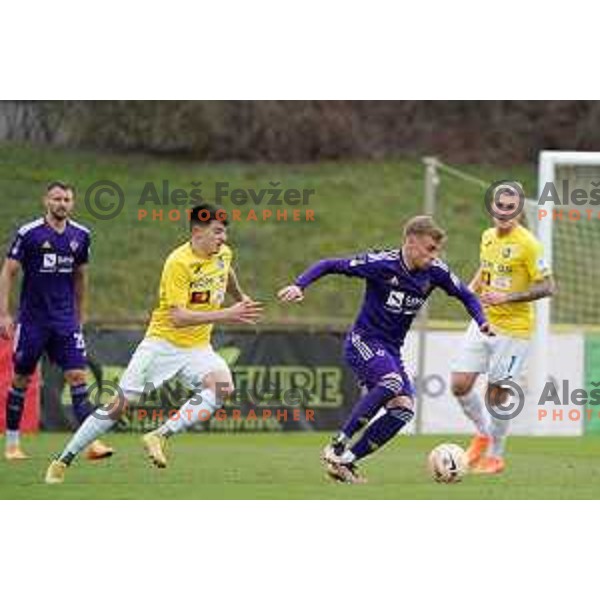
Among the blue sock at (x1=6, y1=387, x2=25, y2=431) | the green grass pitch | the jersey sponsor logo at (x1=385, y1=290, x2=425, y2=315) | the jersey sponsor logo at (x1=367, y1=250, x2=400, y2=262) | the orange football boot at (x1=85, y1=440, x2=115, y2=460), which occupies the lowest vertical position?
the green grass pitch

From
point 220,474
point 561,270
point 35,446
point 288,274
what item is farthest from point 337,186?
point 220,474

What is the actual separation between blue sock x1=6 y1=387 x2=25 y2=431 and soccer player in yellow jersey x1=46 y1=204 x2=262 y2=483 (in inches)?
79.5

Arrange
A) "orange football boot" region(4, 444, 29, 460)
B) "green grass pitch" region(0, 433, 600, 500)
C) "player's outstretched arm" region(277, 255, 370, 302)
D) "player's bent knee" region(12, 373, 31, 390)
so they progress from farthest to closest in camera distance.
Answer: "player's bent knee" region(12, 373, 31, 390), "orange football boot" region(4, 444, 29, 460), "player's outstretched arm" region(277, 255, 370, 302), "green grass pitch" region(0, 433, 600, 500)

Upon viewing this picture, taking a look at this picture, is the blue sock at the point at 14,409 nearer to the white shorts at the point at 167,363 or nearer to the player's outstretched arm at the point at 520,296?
the white shorts at the point at 167,363

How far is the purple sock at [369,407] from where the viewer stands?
1176 centimetres

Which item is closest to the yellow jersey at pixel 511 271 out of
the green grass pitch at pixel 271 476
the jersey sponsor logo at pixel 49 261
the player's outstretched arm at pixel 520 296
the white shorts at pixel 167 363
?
the player's outstretched arm at pixel 520 296

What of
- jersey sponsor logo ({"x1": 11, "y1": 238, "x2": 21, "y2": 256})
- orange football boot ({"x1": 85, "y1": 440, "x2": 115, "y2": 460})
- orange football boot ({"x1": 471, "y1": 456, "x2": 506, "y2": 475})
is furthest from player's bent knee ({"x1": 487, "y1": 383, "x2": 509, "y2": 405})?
jersey sponsor logo ({"x1": 11, "y1": 238, "x2": 21, "y2": 256})

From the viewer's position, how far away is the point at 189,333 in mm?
12328

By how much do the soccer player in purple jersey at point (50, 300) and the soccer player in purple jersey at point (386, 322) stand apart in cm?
249

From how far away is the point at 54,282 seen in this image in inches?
539

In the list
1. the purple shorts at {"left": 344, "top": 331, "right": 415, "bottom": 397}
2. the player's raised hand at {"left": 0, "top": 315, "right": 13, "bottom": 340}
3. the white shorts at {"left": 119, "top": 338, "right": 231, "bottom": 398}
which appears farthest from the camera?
the player's raised hand at {"left": 0, "top": 315, "right": 13, "bottom": 340}

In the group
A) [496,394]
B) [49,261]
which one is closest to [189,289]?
[49,261]

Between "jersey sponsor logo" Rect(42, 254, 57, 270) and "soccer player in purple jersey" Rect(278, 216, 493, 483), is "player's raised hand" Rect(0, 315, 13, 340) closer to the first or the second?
"jersey sponsor logo" Rect(42, 254, 57, 270)

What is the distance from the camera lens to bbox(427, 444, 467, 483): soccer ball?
40.0 feet
